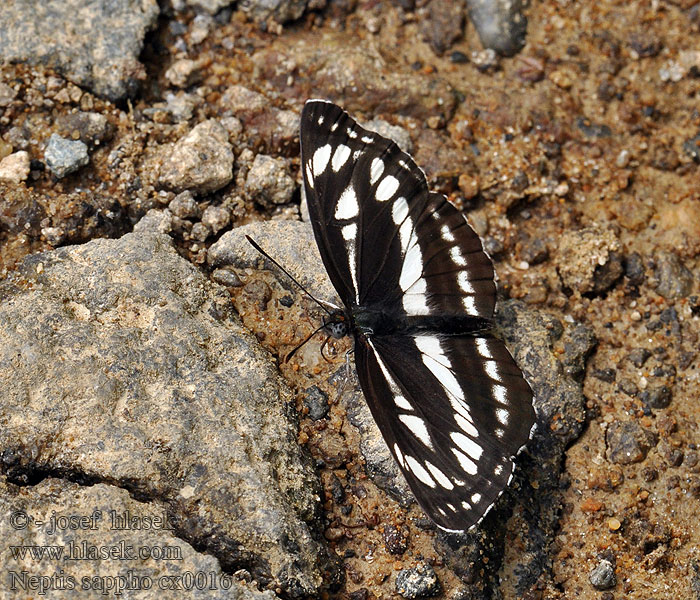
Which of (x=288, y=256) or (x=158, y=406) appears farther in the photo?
(x=288, y=256)

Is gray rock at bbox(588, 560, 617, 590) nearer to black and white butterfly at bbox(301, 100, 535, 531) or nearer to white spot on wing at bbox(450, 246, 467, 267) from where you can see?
black and white butterfly at bbox(301, 100, 535, 531)

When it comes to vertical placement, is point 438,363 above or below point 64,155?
below

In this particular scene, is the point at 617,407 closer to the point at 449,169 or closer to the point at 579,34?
the point at 449,169

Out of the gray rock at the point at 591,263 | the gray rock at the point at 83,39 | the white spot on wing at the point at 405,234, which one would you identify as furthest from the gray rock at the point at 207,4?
the gray rock at the point at 591,263

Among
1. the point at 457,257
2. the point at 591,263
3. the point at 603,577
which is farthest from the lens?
the point at 591,263

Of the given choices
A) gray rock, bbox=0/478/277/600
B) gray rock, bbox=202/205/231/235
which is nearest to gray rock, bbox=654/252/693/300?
gray rock, bbox=202/205/231/235

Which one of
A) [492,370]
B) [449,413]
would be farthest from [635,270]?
[449,413]

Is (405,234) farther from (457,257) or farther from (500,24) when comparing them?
(500,24)
